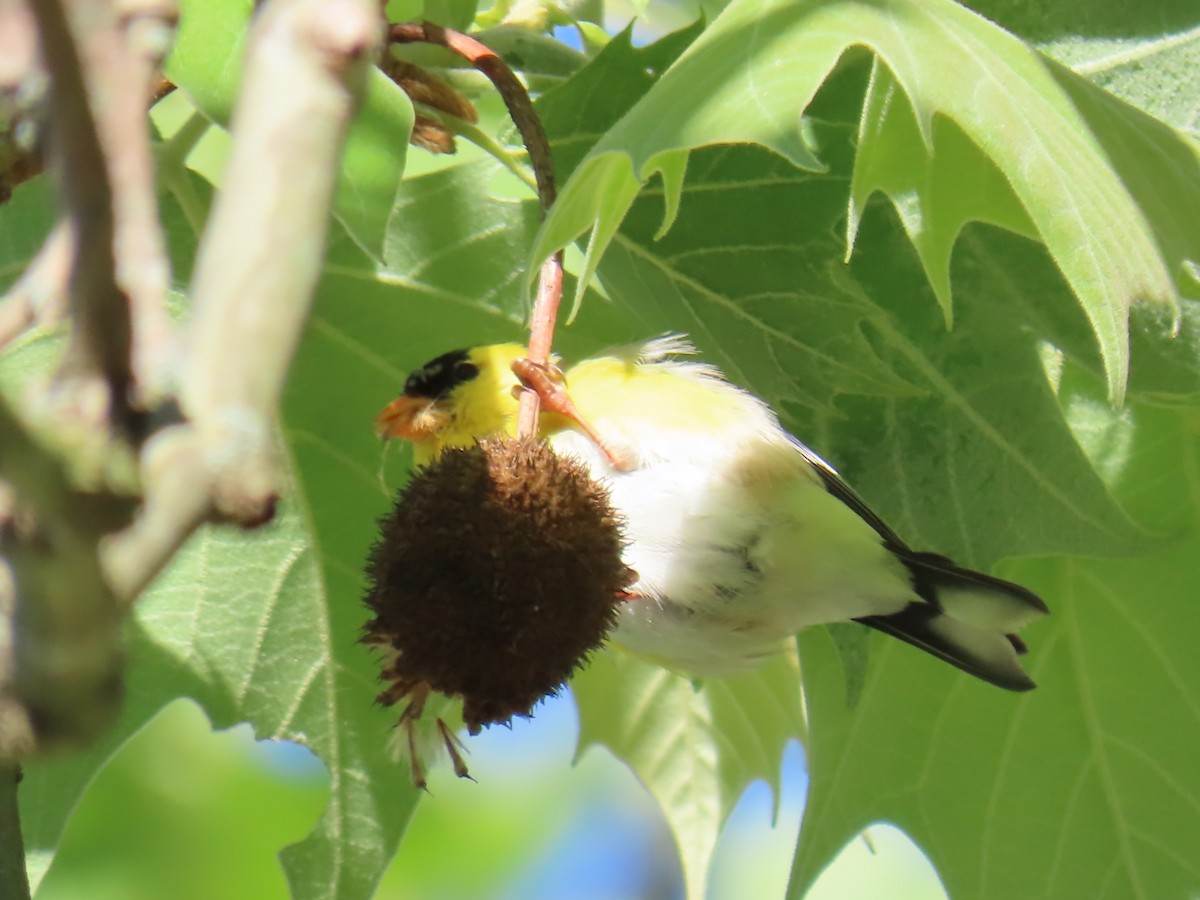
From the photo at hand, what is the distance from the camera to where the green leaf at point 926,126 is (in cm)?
114

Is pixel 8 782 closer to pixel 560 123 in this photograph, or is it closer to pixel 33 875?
pixel 33 875

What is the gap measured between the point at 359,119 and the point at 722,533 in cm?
89

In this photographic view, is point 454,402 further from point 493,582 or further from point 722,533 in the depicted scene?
point 493,582

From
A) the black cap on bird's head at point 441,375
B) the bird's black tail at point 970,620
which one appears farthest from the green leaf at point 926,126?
the bird's black tail at point 970,620

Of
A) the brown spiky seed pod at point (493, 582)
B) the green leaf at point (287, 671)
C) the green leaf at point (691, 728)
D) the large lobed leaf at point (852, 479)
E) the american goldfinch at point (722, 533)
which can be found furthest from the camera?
the green leaf at point (691, 728)

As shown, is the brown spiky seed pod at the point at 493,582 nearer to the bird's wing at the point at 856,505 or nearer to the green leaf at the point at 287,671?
the green leaf at the point at 287,671

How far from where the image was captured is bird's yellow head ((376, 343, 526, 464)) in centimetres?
174

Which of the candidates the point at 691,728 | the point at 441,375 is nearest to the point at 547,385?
the point at 441,375

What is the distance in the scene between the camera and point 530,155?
1.34m

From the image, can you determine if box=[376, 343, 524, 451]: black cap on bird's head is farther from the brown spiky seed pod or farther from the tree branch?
the tree branch

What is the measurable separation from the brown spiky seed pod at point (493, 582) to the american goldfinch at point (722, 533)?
0.59 meters

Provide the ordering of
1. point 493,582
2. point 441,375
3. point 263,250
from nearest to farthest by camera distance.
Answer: point 263,250, point 493,582, point 441,375

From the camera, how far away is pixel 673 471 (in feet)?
6.18

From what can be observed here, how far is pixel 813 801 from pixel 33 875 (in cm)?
97
